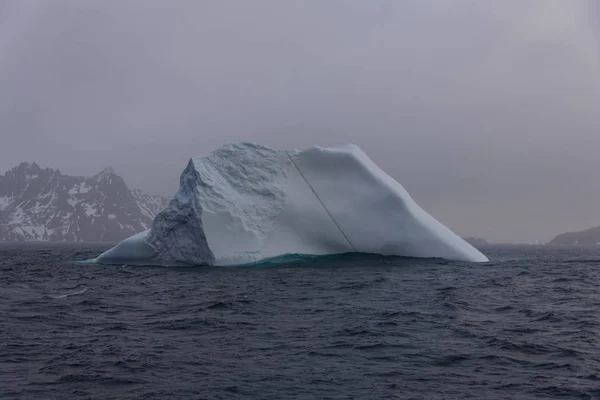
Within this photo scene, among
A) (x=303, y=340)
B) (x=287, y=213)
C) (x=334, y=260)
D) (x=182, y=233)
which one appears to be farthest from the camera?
(x=287, y=213)

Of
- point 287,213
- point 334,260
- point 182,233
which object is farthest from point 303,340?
point 182,233

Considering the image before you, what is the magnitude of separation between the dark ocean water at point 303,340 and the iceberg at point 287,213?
6.10 m

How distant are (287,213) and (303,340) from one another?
47.3 feet

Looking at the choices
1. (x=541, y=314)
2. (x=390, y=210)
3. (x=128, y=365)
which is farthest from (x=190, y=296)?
(x=390, y=210)

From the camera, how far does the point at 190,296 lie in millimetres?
14328

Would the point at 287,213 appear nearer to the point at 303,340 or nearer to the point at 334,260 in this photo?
the point at 334,260

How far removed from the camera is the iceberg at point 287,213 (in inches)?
905

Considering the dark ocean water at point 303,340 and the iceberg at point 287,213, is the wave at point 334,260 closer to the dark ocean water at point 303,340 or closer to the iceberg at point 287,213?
the iceberg at point 287,213

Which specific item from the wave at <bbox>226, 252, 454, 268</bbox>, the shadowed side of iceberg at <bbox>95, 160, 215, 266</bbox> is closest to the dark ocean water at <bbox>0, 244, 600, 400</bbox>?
the wave at <bbox>226, 252, 454, 268</bbox>

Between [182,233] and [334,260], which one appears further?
[182,233]

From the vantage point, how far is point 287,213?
78.0 ft

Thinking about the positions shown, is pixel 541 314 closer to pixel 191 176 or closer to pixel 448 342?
pixel 448 342

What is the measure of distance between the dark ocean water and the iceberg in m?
6.10

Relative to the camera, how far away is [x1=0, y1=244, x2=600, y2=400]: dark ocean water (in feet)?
23.6
